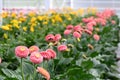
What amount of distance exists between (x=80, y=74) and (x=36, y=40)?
A: 1547 millimetres

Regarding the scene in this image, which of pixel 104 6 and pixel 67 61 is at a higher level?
pixel 67 61

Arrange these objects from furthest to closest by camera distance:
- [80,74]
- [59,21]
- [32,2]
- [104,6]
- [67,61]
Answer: [104,6] < [32,2] < [59,21] < [67,61] < [80,74]

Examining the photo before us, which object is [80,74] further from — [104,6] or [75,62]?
[104,6]

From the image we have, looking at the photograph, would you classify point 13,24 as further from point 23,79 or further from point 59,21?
point 23,79

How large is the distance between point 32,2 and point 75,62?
8790mm

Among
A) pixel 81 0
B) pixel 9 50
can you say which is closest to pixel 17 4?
pixel 81 0

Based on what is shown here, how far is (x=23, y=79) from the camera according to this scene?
7.44 ft

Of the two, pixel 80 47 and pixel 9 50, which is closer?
pixel 9 50

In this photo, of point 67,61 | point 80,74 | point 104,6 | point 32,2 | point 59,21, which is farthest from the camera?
point 104,6

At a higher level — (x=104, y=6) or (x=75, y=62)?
(x=75, y=62)

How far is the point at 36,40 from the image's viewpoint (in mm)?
4031

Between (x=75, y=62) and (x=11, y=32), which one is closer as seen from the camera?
(x=75, y=62)

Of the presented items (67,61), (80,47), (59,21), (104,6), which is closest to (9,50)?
(67,61)

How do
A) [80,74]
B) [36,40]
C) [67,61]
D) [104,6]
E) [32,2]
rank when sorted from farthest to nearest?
[104,6] → [32,2] → [36,40] → [67,61] → [80,74]
